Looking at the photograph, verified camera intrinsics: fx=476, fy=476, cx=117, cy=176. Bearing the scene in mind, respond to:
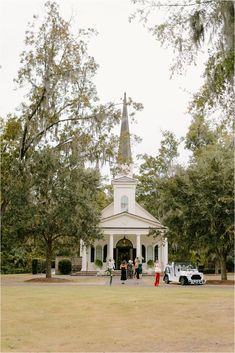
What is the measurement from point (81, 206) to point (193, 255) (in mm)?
18767

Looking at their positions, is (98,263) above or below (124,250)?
below

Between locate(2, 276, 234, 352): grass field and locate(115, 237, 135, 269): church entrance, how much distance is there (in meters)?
24.4

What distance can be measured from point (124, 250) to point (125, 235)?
139 centimetres

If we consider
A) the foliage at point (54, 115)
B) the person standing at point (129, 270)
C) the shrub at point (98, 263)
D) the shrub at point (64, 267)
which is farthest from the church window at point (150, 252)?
the foliage at point (54, 115)

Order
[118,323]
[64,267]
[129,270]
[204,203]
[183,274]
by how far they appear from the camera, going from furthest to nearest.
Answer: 1. [64,267]
2. [129,270]
3. [204,203]
4. [183,274]
5. [118,323]

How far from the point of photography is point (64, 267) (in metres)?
41.4

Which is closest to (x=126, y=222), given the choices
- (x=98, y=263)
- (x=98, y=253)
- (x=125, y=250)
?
(x=125, y=250)

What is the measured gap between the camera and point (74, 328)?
1201 centimetres

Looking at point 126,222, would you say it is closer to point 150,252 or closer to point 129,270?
point 150,252

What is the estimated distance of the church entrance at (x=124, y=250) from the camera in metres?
42.6

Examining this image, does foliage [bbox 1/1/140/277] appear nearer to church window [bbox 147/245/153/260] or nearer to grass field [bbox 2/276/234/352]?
grass field [bbox 2/276/234/352]

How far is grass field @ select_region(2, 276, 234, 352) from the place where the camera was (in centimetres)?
1011

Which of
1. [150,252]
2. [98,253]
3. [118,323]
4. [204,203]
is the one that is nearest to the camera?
[118,323]

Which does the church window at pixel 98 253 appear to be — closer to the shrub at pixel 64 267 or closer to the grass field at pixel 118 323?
the shrub at pixel 64 267
